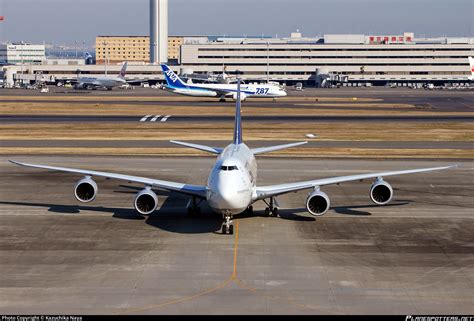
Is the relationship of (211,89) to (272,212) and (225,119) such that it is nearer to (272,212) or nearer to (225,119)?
(225,119)

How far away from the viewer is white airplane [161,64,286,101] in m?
150

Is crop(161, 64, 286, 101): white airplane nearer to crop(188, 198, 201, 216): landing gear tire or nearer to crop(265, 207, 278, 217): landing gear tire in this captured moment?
crop(265, 207, 278, 217): landing gear tire

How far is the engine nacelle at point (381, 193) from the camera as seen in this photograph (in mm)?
41625

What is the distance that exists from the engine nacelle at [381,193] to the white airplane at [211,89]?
105m

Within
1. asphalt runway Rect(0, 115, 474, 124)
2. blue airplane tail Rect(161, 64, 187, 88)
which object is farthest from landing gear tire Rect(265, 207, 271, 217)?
A: blue airplane tail Rect(161, 64, 187, 88)

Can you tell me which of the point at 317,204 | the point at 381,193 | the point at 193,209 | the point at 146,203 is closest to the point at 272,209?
the point at 317,204

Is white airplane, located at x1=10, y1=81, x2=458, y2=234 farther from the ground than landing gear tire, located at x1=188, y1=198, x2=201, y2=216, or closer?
farther from the ground

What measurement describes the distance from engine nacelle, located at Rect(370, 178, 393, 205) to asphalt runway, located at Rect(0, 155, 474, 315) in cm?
107

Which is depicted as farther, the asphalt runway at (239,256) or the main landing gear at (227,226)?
the main landing gear at (227,226)

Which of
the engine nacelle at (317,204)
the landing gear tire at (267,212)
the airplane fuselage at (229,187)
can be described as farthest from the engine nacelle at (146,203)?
the engine nacelle at (317,204)

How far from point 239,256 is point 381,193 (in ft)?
40.0

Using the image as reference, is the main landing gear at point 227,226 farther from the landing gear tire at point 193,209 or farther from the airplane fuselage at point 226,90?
the airplane fuselage at point 226,90

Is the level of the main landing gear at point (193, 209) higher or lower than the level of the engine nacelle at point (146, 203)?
lower

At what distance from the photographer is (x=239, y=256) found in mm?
32812
